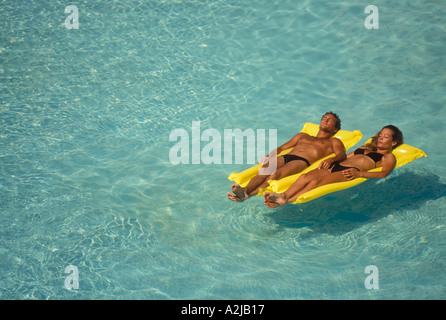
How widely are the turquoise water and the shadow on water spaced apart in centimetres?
2

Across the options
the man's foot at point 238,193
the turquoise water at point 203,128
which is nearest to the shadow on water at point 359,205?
the turquoise water at point 203,128

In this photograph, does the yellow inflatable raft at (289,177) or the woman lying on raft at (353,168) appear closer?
the woman lying on raft at (353,168)

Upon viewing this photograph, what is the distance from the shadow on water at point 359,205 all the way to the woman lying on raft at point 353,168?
1.15 ft

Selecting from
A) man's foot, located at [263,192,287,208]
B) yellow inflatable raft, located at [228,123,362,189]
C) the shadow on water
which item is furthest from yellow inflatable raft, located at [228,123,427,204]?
the shadow on water

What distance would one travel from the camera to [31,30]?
8.03 m

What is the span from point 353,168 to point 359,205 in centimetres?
48

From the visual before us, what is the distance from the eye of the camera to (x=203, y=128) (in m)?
6.54

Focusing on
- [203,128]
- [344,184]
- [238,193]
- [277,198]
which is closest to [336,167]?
[344,184]

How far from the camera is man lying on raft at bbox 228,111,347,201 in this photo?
4.84 metres

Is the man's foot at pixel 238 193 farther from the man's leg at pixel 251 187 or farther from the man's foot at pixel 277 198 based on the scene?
the man's foot at pixel 277 198

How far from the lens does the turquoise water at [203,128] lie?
4514 millimetres
